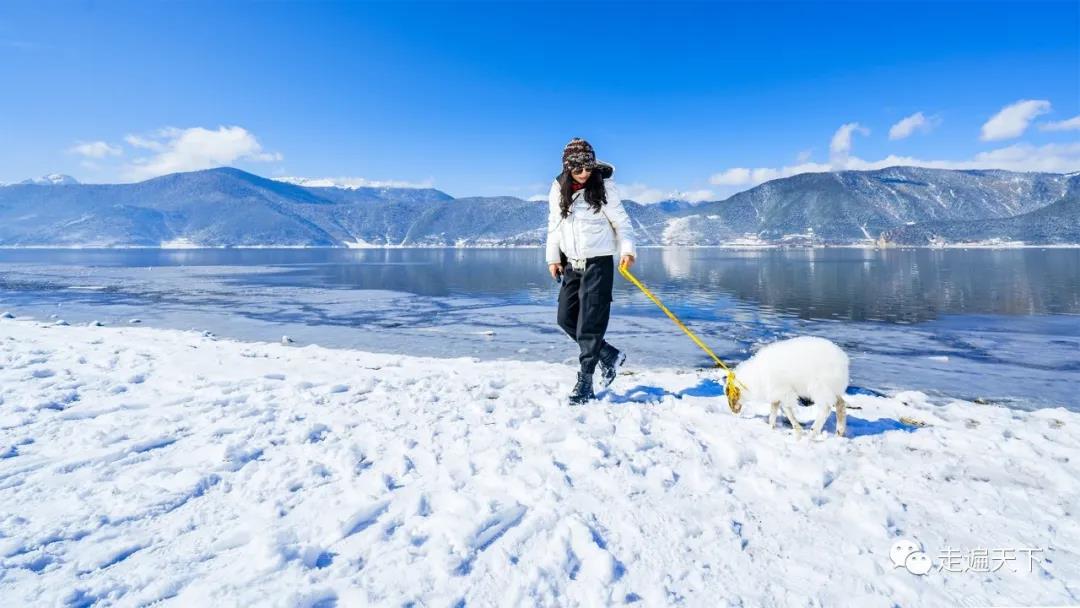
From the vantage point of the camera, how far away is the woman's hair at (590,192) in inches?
236

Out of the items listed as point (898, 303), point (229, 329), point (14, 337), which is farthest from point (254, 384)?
point (898, 303)

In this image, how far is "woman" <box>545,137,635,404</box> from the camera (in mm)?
6000

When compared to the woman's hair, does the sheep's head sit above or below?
below

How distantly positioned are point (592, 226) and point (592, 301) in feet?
3.07

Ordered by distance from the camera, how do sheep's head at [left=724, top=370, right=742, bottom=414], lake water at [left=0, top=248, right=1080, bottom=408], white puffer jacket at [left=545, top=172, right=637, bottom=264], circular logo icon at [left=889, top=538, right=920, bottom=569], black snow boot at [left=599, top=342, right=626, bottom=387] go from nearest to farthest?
circular logo icon at [left=889, top=538, right=920, bottom=569] → sheep's head at [left=724, top=370, right=742, bottom=414] → white puffer jacket at [left=545, top=172, right=637, bottom=264] → black snow boot at [left=599, top=342, right=626, bottom=387] → lake water at [left=0, top=248, right=1080, bottom=408]

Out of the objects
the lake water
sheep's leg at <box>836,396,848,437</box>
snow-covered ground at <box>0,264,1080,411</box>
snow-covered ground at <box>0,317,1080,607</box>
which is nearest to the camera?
snow-covered ground at <box>0,317,1080,607</box>

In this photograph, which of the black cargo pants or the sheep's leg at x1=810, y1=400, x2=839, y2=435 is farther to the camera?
the black cargo pants

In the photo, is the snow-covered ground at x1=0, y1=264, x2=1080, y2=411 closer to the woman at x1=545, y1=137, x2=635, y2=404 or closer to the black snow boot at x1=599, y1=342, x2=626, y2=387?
the black snow boot at x1=599, y1=342, x2=626, y2=387

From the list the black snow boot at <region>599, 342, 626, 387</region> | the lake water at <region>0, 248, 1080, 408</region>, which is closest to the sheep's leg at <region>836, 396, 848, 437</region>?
the black snow boot at <region>599, 342, 626, 387</region>

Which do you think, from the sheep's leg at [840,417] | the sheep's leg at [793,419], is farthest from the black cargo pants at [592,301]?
the sheep's leg at [840,417]

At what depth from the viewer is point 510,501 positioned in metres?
3.73

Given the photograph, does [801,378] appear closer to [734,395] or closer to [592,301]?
[734,395]

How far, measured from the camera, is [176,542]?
3.18m

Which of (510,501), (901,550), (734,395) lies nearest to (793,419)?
(734,395)
